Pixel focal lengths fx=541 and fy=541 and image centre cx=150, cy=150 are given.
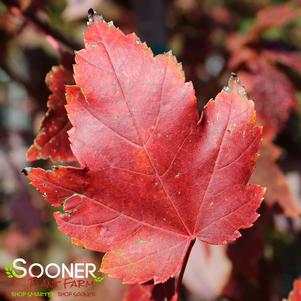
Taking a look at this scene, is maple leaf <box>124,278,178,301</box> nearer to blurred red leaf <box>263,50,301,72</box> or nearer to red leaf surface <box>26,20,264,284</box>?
red leaf surface <box>26,20,264,284</box>

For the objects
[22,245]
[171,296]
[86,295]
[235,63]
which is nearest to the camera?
[171,296]

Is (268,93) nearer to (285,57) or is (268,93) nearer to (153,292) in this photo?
(285,57)

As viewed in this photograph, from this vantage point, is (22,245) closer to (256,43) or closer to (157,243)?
(256,43)

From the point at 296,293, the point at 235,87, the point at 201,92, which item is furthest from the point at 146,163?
the point at 201,92

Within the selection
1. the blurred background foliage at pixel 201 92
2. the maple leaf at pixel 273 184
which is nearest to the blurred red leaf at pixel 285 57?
the blurred background foliage at pixel 201 92

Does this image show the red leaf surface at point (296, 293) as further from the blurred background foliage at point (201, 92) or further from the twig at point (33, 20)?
the twig at point (33, 20)

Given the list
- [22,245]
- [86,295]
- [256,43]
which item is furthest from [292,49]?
[22,245]

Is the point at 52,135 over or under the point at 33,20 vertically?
under
